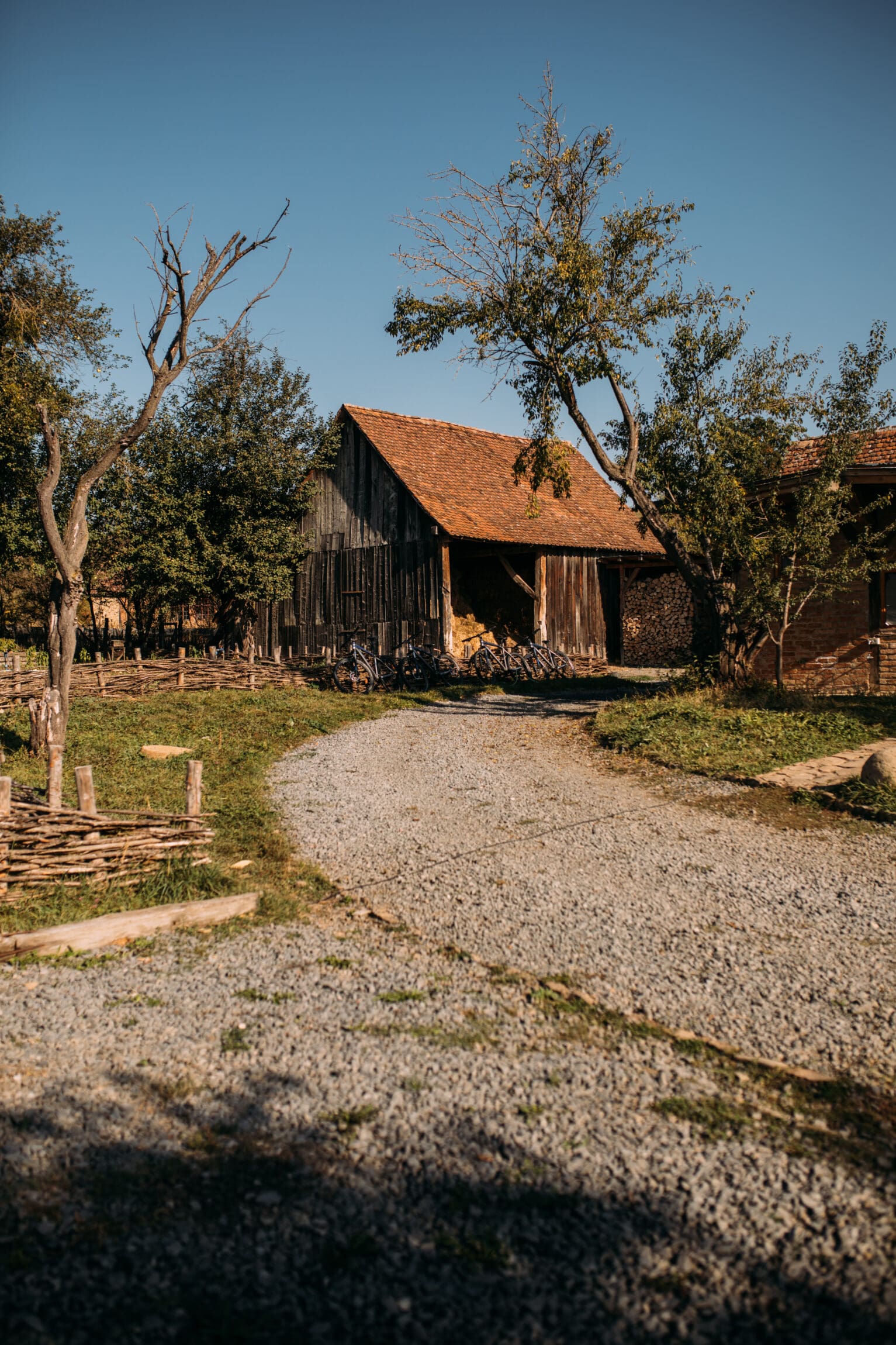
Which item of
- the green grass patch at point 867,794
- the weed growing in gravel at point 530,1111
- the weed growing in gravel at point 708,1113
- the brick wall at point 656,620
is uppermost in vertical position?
the brick wall at point 656,620

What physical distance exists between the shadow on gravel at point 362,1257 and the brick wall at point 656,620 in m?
21.5

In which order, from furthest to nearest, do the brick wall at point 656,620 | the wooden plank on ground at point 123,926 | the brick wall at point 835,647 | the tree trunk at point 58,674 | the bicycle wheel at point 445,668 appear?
the brick wall at point 656,620, the bicycle wheel at point 445,668, the brick wall at point 835,647, the tree trunk at point 58,674, the wooden plank on ground at point 123,926

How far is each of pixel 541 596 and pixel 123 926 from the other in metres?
17.4

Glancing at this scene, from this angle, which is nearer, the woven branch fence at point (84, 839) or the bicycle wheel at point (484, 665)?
the woven branch fence at point (84, 839)

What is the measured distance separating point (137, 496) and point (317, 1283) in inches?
913

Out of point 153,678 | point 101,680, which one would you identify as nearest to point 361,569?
point 153,678

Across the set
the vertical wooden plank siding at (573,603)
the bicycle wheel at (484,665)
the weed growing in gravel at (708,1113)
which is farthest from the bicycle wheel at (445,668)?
the weed growing in gravel at (708,1113)

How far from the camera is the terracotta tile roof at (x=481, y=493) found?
2112 cm

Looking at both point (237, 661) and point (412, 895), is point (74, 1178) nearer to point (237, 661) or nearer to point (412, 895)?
point (412, 895)

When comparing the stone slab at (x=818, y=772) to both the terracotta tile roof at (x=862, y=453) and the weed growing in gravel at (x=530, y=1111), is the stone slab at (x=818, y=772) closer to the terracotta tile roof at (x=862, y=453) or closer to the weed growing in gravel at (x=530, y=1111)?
the terracotta tile roof at (x=862, y=453)

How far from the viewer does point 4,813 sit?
20.2 ft

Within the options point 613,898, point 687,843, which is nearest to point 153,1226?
point 613,898

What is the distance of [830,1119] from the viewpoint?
3.66m

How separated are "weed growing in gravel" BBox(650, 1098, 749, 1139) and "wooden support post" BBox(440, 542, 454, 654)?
1678cm
